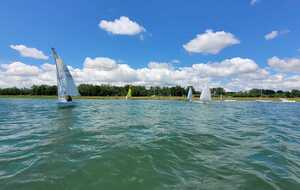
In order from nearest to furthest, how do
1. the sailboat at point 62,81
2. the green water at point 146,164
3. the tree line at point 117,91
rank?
1. the green water at point 146,164
2. the sailboat at point 62,81
3. the tree line at point 117,91

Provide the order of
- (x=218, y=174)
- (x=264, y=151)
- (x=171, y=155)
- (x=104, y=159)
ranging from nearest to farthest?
(x=218, y=174) < (x=104, y=159) < (x=171, y=155) < (x=264, y=151)

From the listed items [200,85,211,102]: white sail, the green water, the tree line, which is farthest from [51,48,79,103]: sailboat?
the tree line

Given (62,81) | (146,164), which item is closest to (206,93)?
(62,81)

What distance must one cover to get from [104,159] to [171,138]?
166 inches

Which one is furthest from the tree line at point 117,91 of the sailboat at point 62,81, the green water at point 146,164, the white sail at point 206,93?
the green water at point 146,164

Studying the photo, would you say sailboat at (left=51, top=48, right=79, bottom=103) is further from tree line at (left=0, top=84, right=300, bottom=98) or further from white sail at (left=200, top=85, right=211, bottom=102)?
tree line at (left=0, top=84, right=300, bottom=98)

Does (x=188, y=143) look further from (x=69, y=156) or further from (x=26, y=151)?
(x=26, y=151)

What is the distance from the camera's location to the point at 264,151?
794 centimetres

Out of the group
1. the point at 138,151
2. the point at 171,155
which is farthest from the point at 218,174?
the point at 138,151

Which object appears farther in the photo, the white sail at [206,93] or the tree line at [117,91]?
the tree line at [117,91]

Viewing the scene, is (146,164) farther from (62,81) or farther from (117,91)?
(117,91)

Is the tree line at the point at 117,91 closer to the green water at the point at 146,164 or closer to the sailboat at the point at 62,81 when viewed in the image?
the sailboat at the point at 62,81

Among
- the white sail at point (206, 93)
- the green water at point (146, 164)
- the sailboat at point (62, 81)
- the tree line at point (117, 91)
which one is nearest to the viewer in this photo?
the green water at point (146, 164)

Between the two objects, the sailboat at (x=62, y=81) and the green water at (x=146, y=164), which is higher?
the sailboat at (x=62, y=81)
